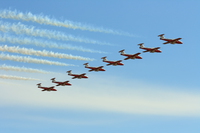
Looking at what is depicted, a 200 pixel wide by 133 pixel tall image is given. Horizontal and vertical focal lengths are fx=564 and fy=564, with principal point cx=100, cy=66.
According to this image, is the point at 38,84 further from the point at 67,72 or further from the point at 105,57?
the point at 105,57

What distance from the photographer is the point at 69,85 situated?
129 m

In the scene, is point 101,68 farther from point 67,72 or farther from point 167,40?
point 167,40

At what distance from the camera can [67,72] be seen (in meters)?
126

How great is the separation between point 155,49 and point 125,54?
6.61m

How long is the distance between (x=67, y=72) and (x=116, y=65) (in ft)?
36.9

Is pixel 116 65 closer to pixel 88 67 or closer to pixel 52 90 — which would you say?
pixel 88 67

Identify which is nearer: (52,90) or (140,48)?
(140,48)

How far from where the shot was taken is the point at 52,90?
13100 cm

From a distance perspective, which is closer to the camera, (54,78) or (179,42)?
(179,42)

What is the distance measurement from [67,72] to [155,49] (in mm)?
20509

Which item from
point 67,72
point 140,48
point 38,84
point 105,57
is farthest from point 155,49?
point 38,84

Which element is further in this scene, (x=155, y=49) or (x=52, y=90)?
(x=52, y=90)

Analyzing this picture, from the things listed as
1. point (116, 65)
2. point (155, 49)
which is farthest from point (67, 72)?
point (155, 49)

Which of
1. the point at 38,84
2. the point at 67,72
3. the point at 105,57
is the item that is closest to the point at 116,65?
the point at 105,57
